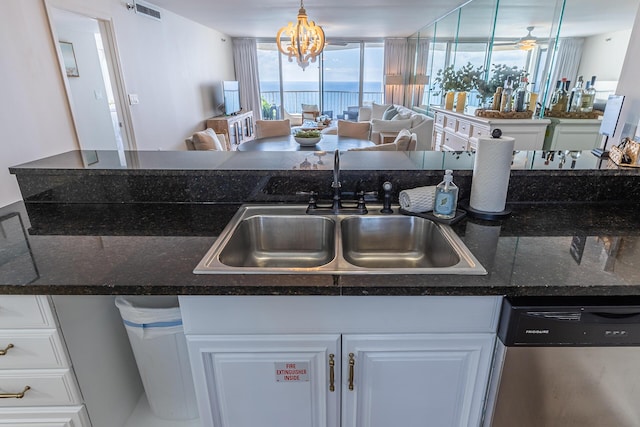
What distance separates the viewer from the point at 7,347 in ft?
3.19

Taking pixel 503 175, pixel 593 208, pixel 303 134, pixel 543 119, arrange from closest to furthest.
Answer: pixel 503 175
pixel 593 208
pixel 543 119
pixel 303 134

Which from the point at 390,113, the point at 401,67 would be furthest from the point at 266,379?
the point at 401,67

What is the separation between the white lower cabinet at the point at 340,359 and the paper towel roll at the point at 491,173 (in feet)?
1.67

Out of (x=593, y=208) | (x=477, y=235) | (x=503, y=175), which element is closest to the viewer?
(x=477, y=235)

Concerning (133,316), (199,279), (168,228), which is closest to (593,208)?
(199,279)

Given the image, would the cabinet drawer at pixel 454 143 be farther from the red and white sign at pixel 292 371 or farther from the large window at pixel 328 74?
the large window at pixel 328 74

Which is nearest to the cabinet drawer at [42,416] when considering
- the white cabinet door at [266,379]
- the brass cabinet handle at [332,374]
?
the white cabinet door at [266,379]

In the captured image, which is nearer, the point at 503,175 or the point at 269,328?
the point at 269,328

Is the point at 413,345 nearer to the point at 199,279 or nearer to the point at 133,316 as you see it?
the point at 199,279

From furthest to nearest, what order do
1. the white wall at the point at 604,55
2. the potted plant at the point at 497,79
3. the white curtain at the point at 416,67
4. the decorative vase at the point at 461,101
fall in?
the white curtain at the point at 416,67 → the decorative vase at the point at 461,101 → the white wall at the point at 604,55 → the potted plant at the point at 497,79

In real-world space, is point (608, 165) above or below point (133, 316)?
above

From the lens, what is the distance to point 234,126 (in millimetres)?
6988

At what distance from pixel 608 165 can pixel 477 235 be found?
2.75 feet

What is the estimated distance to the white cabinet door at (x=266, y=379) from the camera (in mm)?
967
